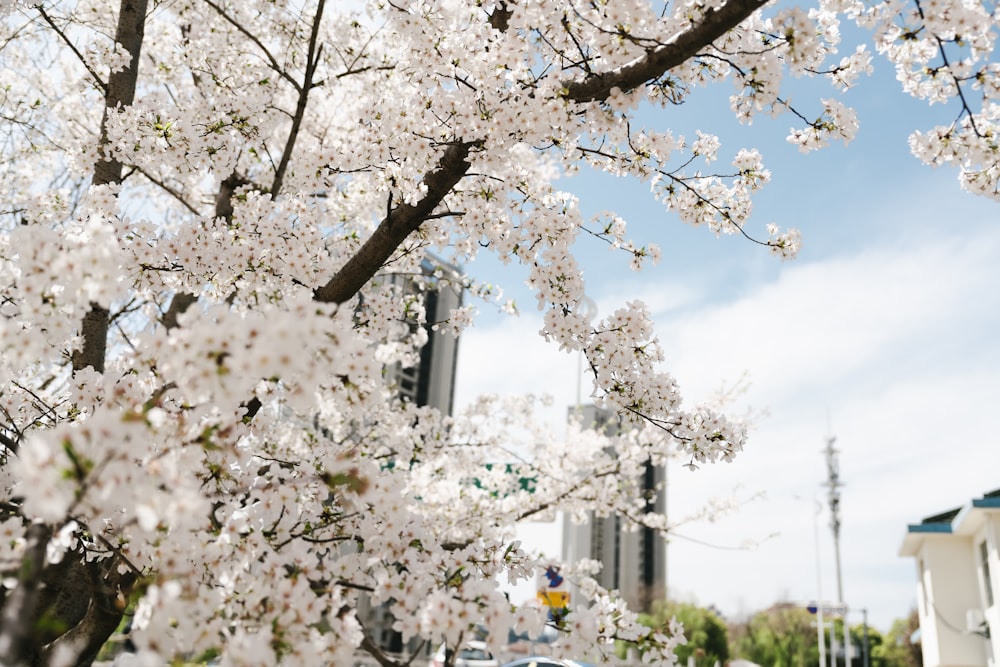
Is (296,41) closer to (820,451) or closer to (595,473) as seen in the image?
(595,473)

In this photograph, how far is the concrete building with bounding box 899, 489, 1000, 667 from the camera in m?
14.9

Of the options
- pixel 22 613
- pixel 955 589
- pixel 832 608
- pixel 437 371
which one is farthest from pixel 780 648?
pixel 437 371

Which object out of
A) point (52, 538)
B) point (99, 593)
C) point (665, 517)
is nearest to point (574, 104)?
point (52, 538)

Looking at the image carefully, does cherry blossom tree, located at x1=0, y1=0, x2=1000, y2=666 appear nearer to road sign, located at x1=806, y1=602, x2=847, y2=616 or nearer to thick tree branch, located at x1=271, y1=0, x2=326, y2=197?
thick tree branch, located at x1=271, y1=0, x2=326, y2=197

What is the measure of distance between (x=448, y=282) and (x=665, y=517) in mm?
6309

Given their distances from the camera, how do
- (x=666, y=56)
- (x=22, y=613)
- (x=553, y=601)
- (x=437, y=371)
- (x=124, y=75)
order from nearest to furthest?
1. (x=22, y=613)
2. (x=666, y=56)
3. (x=553, y=601)
4. (x=124, y=75)
5. (x=437, y=371)

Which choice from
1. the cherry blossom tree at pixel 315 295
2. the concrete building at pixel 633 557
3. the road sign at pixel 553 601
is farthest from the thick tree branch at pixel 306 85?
the concrete building at pixel 633 557

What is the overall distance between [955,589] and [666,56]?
714 inches

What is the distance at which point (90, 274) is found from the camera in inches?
102

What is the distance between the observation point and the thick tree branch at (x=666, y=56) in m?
3.61

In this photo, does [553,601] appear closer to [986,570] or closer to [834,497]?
[986,570]

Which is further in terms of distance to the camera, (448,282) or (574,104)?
(448,282)

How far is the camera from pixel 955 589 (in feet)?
54.3

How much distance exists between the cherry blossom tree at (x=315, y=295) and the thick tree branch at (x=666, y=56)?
0.02m
